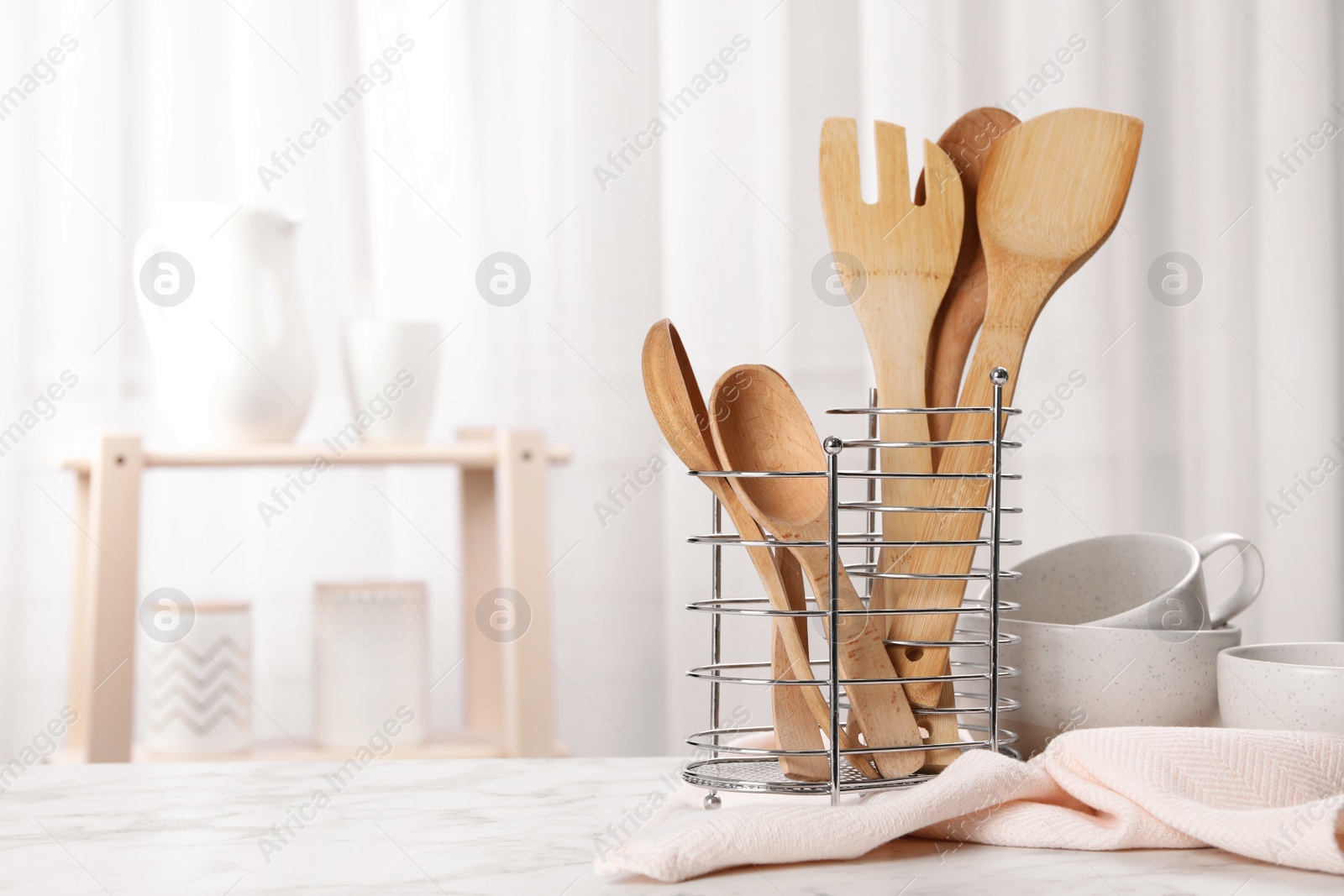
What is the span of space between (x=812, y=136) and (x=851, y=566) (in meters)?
1.26

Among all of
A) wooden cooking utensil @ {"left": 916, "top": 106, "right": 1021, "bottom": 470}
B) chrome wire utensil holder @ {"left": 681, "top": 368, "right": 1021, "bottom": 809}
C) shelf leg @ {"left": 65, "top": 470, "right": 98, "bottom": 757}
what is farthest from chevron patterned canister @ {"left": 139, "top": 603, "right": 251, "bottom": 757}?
wooden cooking utensil @ {"left": 916, "top": 106, "right": 1021, "bottom": 470}

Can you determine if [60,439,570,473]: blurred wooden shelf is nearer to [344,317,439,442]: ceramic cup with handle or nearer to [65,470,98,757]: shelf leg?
[344,317,439,442]: ceramic cup with handle

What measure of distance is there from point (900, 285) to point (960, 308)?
0.14 feet

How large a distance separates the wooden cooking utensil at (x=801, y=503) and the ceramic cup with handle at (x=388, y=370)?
842 millimetres

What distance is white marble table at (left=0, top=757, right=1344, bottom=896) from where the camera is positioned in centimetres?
42

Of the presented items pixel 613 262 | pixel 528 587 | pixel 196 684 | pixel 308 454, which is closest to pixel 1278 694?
pixel 528 587

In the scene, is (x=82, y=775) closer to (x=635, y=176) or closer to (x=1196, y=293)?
(x=635, y=176)

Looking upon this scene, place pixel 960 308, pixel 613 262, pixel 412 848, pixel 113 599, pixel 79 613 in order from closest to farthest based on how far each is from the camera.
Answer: pixel 412 848 < pixel 960 308 < pixel 113 599 < pixel 79 613 < pixel 613 262

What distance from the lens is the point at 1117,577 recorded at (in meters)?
0.68

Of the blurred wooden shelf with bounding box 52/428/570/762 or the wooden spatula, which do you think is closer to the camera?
the wooden spatula

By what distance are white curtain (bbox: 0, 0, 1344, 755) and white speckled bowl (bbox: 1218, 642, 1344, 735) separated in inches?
43.3

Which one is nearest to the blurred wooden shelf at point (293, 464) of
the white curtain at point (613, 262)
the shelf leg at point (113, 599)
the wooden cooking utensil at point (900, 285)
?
the shelf leg at point (113, 599)

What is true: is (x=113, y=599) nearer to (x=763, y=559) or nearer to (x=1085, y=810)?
(x=763, y=559)

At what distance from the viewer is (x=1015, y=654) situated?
0.60 metres
